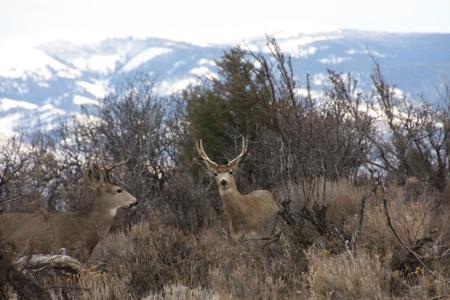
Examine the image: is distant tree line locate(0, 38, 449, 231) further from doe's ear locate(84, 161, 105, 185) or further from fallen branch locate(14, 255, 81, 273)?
fallen branch locate(14, 255, 81, 273)

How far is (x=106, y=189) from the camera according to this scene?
1343cm

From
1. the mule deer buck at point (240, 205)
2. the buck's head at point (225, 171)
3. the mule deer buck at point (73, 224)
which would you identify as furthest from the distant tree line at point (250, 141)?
the mule deer buck at point (73, 224)

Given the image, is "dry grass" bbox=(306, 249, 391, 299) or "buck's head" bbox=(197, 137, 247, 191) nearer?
"dry grass" bbox=(306, 249, 391, 299)

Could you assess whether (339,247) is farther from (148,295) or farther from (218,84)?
(218,84)

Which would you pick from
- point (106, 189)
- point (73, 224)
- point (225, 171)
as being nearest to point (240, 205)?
point (225, 171)

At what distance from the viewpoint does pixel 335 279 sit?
820 centimetres

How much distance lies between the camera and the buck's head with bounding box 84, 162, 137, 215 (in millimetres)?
13320

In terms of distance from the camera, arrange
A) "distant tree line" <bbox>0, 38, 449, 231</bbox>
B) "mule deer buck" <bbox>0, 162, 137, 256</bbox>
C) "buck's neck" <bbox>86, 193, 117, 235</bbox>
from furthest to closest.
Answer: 1. "distant tree line" <bbox>0, 38, 449, 231</bbox>
2. "buck's neck" <bbox>86, 193, 117, 235</bbox>
3. "mule deer buck" <bbox>0, 162, 137, 256</bbox>

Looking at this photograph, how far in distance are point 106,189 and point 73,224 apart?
4.20ft

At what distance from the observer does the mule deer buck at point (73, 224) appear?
11.5 metres

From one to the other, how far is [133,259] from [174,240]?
51cm

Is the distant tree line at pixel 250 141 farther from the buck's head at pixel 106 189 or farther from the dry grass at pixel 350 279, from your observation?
the dry grass at pixel 350 279

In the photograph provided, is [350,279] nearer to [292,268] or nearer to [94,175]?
[292,268]

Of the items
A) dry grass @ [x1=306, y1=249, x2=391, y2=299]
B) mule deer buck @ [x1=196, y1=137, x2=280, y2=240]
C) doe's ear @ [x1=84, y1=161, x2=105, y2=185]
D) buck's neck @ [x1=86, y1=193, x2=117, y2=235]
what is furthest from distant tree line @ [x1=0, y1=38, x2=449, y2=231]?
dry grass @ [x1=306, y1=249, x2=391, y2=299]
